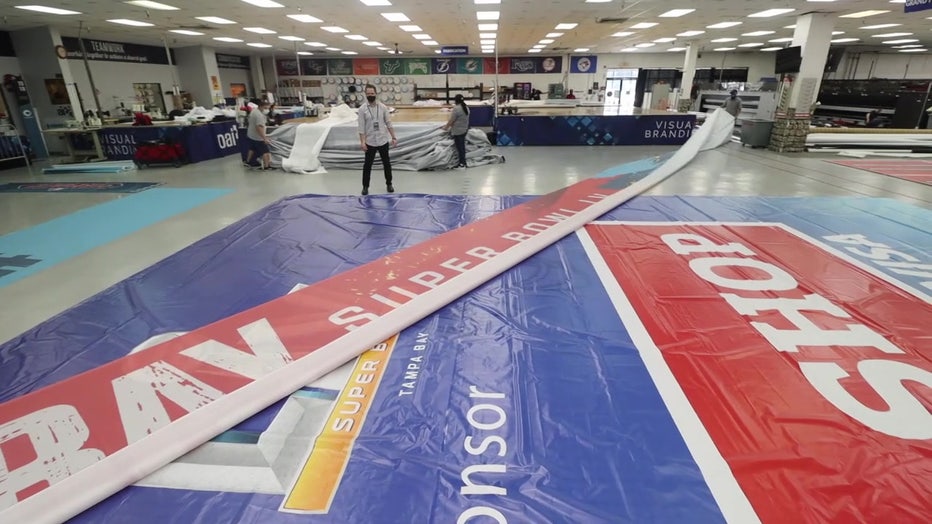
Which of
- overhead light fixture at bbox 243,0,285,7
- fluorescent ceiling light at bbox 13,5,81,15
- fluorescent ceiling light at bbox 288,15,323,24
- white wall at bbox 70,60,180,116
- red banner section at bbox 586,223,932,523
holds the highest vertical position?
fluorescent ceiling light at bbox 288,15,323,24

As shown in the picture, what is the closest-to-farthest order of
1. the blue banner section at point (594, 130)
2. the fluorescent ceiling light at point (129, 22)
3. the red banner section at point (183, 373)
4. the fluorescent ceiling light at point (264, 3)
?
the red banner section at point (183, 373) < the fluorescent ceiling light at point (264, 3) < the fluorescent ceiling light at point (129, 22) < the blue banner section at point (594, 130)

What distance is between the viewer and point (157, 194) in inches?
256

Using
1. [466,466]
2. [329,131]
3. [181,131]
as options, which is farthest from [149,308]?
[181,131]

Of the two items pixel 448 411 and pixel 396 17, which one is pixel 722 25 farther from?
pixel 448 411

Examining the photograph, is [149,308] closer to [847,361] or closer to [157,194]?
[847,361]

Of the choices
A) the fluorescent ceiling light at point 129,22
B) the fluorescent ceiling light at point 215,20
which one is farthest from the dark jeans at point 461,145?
the fluorescent ceiling light at point 129,22

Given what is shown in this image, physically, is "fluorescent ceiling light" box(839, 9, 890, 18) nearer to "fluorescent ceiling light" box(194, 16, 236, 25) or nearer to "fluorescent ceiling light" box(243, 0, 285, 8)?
"fluorescent ceiling light" box(243, 0, 285, 8)

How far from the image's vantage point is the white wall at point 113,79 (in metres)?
12.7

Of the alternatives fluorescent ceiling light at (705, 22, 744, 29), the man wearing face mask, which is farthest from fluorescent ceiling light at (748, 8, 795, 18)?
the man wearing face mask

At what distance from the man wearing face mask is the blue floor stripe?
189 centimetres

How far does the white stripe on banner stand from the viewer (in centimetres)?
162

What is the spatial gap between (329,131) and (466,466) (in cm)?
799

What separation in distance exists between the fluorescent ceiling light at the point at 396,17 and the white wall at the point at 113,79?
6.56m

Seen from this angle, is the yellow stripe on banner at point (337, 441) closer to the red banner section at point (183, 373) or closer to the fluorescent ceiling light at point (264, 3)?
the red banner section at point (183, 373)
